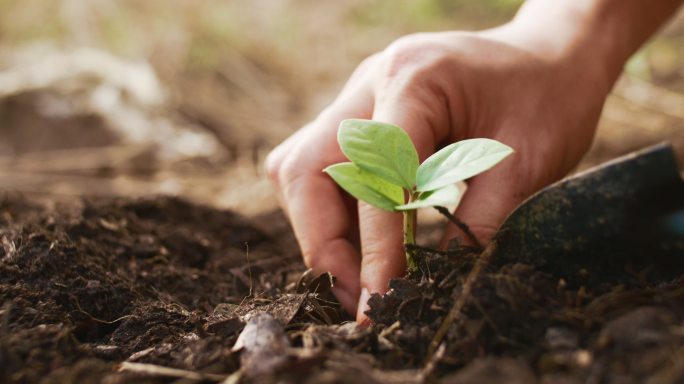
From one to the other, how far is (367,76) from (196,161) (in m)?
2.18

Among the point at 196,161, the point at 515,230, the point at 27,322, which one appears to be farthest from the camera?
the point at 196,161

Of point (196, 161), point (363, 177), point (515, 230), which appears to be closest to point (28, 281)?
point (363, 177)

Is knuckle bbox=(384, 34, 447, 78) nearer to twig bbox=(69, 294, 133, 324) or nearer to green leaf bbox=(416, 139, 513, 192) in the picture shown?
green leaf bbox=(416, 139, 513, 192)

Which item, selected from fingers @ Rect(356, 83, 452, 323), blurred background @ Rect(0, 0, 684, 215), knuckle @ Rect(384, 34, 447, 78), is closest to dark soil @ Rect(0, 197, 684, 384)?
fingers @ Rect(356, 83, 452, 323)

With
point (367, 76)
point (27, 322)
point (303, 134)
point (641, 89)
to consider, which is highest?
point (367, 76)

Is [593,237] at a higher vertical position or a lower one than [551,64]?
lower

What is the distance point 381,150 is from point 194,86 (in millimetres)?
→ 4488

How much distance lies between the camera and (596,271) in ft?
3.66

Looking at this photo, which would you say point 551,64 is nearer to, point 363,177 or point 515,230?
point 515,230

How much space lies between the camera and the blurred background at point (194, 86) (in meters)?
3.40

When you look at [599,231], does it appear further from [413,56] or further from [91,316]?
[91,316]

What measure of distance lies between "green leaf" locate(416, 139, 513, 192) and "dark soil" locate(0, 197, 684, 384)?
0.52 feet

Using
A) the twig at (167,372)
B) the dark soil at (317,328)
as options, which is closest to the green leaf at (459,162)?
the dark soil at (317,328)

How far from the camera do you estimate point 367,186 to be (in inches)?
42.7
